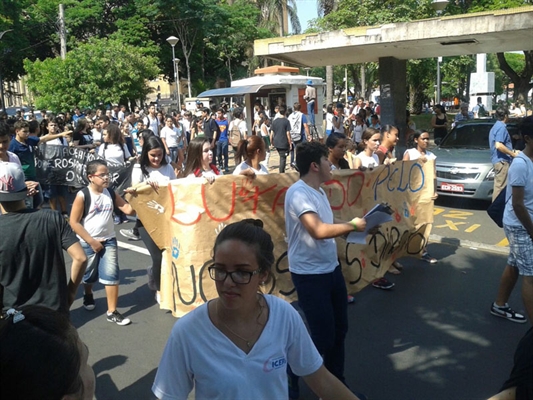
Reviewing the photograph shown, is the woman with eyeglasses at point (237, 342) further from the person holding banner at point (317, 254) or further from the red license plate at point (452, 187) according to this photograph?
the red license plate at point (452, 187)

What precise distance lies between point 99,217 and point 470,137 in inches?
355

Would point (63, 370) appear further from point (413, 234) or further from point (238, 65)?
point (238, 65)

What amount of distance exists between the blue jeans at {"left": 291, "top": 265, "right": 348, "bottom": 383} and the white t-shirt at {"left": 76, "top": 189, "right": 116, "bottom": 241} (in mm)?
2342

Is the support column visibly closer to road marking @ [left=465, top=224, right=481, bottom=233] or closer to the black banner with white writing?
road marking @ [left=465, top=224, right=481, bottom=233]

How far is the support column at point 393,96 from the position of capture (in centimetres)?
1517

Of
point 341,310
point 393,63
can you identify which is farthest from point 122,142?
point 393,63

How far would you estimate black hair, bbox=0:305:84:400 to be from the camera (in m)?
1.38

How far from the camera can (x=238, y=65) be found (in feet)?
171

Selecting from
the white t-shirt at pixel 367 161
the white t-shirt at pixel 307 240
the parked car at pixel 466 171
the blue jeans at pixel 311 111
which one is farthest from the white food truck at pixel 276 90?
the white t-shirt at pixel 307 240

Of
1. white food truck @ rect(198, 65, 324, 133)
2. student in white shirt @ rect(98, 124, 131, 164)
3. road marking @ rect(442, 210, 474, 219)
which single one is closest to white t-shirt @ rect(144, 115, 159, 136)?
white food truck @ rect(198, 65, 324, 133)

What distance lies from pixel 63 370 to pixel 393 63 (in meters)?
15.3

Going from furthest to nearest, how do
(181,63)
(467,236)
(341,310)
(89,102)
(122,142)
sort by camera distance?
(181,63) < (89,102) < (122,142) < (467,236) < (341,310)

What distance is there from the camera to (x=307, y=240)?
3590 millimetres

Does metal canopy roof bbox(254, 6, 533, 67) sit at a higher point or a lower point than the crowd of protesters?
higher
